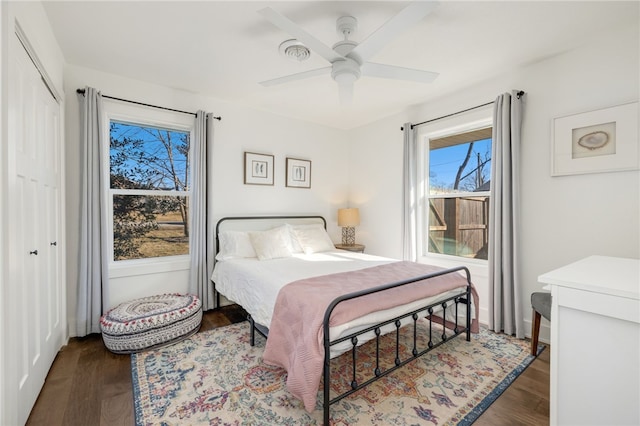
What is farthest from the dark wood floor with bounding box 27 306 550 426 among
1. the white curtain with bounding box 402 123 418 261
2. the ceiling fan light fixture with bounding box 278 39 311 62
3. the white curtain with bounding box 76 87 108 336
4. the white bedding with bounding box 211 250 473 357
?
the ceiling fan light fixture with bounding box 278 39 311 62

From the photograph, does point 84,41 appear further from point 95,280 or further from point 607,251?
point 607,251

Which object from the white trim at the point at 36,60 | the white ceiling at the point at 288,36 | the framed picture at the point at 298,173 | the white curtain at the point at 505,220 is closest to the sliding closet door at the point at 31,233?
the white trim at the point at 36,60

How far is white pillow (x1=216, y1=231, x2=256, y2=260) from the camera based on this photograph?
332cm

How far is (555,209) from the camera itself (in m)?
2.61

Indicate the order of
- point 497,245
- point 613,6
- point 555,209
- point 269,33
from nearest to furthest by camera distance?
point 613,6 → point 269,33 → point 555,209 → point 497,245

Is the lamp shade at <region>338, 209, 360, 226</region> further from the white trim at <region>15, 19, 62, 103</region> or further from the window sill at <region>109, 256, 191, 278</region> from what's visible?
the white trim at <region>15, 19, 62, 103</region>

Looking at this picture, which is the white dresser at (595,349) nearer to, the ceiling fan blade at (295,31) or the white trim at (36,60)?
the ceiling fan blade at (295,31)

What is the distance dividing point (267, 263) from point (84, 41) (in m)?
2.48

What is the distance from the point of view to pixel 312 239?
3.88 meters

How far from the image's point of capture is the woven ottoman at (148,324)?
241cm

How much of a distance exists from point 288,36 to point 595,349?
2.64 m

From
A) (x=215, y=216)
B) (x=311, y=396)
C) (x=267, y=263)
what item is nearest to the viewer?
(x=311, y=396)

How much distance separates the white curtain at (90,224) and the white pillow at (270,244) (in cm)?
149

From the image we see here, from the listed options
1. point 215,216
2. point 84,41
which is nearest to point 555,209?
point 215,216
